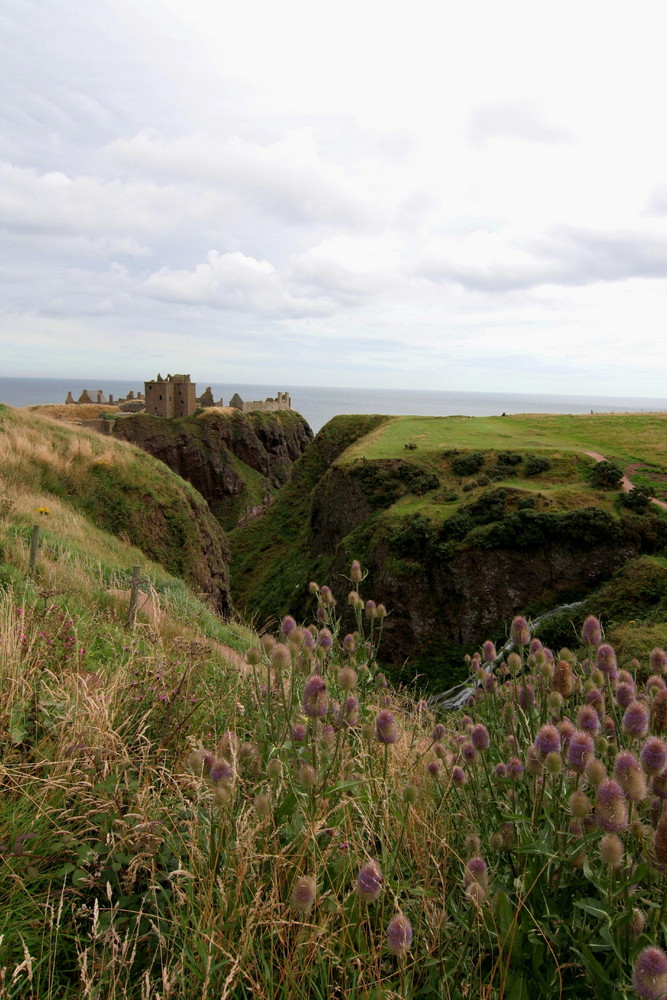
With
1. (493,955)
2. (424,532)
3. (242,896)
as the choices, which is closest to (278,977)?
(242,896)

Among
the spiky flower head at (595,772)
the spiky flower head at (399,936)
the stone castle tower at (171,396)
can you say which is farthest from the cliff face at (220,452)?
the spiky flower head at (399,936)

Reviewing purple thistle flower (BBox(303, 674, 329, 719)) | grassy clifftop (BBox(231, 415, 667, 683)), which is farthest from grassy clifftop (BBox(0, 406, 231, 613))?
purple thistle flower (BBox(303, 674, 329, 719))

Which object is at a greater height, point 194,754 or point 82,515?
point 194,754

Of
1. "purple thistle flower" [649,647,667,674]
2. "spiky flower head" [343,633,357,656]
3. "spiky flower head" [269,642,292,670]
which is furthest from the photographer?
"spiky flower head" [343,633,357,656]

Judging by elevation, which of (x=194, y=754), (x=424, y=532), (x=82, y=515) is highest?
(x=194, y=754)

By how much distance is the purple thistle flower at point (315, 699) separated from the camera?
2.67m

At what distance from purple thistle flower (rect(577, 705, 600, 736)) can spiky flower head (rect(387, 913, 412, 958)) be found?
1.19 meters

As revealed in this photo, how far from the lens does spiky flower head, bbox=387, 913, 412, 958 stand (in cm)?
171

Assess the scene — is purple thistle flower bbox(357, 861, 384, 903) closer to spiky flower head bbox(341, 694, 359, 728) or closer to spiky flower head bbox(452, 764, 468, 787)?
spiky flower head bbox(341, 694, 359, 728)

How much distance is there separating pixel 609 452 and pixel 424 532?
17.9 m

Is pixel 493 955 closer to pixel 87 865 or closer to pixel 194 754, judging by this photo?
pixel 194 754

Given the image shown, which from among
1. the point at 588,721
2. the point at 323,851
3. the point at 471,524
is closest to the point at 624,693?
the point at 588,721

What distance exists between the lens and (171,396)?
249ft

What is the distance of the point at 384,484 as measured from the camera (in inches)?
1574
